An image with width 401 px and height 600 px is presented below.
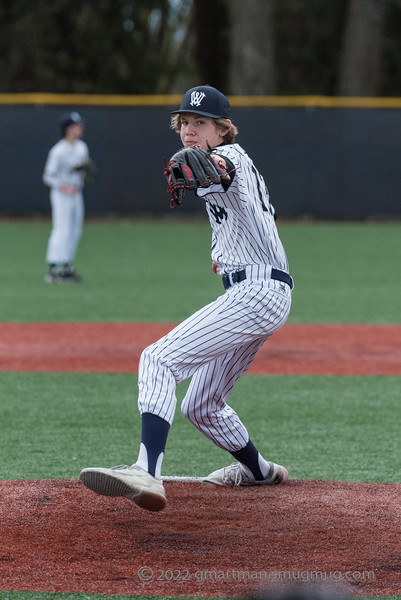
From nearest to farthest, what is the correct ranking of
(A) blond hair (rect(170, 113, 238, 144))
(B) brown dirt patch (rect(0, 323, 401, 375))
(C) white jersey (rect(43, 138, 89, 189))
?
(A) blond hair (rect(170, 113, 238, 144)), (B) brown dirt patch (rect(0, 323, 401, 375)), (C) white jersey (rect(43, 138, 89, 189))

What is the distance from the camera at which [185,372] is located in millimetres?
4152

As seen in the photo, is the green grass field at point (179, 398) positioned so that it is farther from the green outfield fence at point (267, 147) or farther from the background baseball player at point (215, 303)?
the green outfield fence at point (267, 147)

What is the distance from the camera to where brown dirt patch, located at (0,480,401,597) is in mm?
3492

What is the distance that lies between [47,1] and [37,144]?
1050 centimetres

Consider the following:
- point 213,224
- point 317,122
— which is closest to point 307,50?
point 317,122

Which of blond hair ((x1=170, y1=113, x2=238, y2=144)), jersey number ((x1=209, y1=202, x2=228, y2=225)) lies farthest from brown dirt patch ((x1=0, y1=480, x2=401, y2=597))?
blond hair ((x1=170, y1=113, x2=238, y2=144))

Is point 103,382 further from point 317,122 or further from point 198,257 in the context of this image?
point 317,122

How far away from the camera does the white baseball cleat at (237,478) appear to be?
190 inches

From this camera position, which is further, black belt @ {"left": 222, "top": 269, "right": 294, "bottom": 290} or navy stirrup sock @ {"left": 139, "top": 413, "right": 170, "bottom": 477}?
black belt @ {"left": 222, "top": 269, "right": 294, "bottom": 290}

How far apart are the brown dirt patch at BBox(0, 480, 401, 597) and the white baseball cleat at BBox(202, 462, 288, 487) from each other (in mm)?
58

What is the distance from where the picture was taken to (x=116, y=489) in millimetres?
3746

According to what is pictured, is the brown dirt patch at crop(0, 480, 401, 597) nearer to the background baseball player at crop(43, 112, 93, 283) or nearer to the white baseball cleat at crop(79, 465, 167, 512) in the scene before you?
the white baseball cleat at crop(79, 465, 167, 512)

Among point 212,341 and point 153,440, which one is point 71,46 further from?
point 153,440

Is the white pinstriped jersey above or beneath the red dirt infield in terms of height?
above
